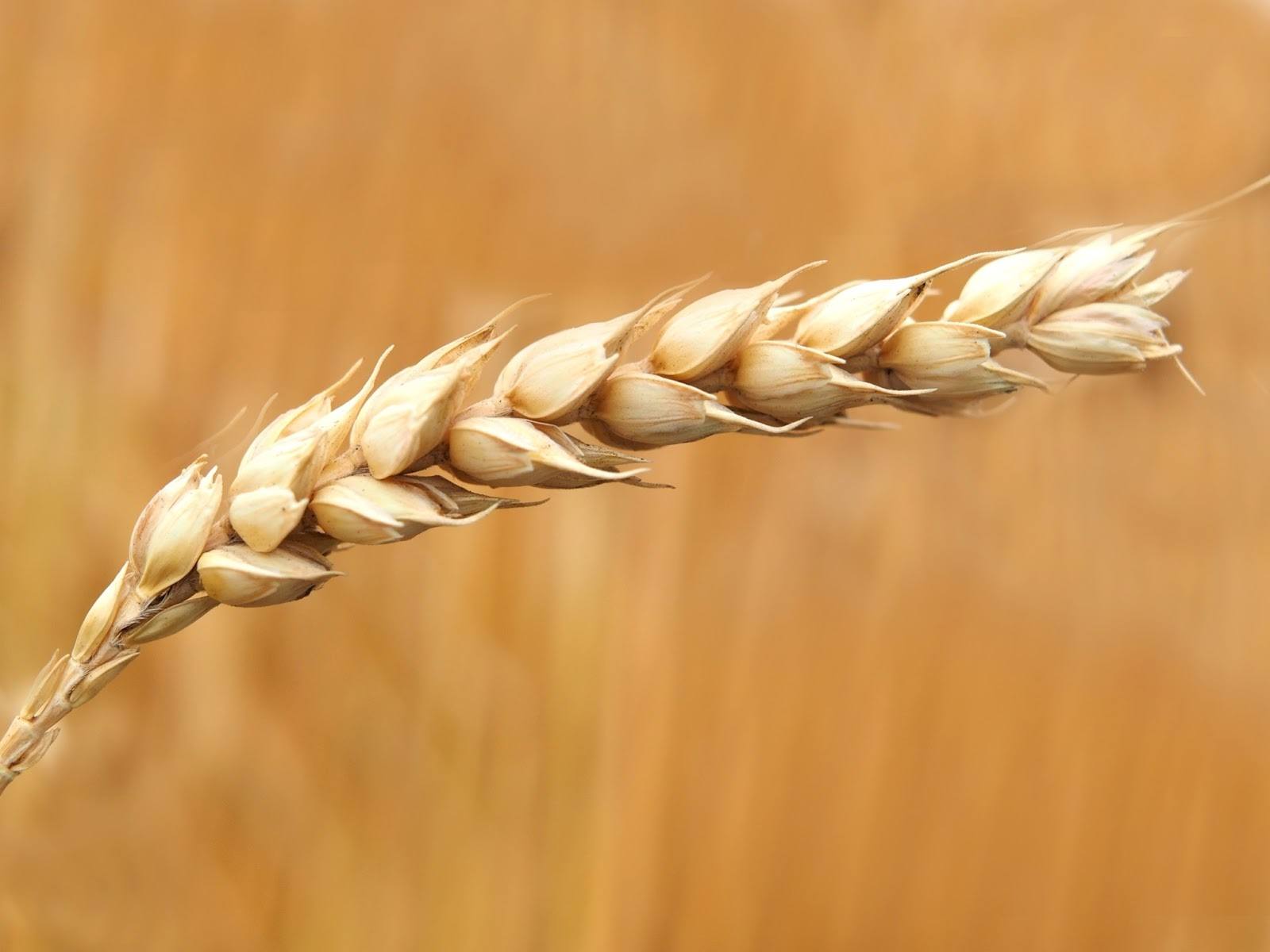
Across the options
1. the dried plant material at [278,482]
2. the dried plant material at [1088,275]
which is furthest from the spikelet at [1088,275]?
the dried plant material at [278,482]

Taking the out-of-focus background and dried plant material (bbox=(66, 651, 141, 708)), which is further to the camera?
the out-of-focus background

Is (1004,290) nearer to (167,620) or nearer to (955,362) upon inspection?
(955,362)

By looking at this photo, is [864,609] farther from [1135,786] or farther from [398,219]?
[398,219]

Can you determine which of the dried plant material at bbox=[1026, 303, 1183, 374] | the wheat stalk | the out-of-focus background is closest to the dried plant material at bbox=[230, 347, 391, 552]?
the wheat stalk

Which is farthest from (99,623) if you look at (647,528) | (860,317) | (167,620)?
(647,528)

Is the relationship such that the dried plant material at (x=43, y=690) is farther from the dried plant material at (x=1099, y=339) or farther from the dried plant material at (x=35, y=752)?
the dried plant material at (x=1099, y=339)

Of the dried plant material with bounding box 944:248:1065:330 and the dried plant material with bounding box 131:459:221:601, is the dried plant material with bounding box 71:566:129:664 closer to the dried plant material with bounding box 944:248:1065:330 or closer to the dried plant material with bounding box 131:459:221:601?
the dried plant material with bounding box 131:459:221:601
